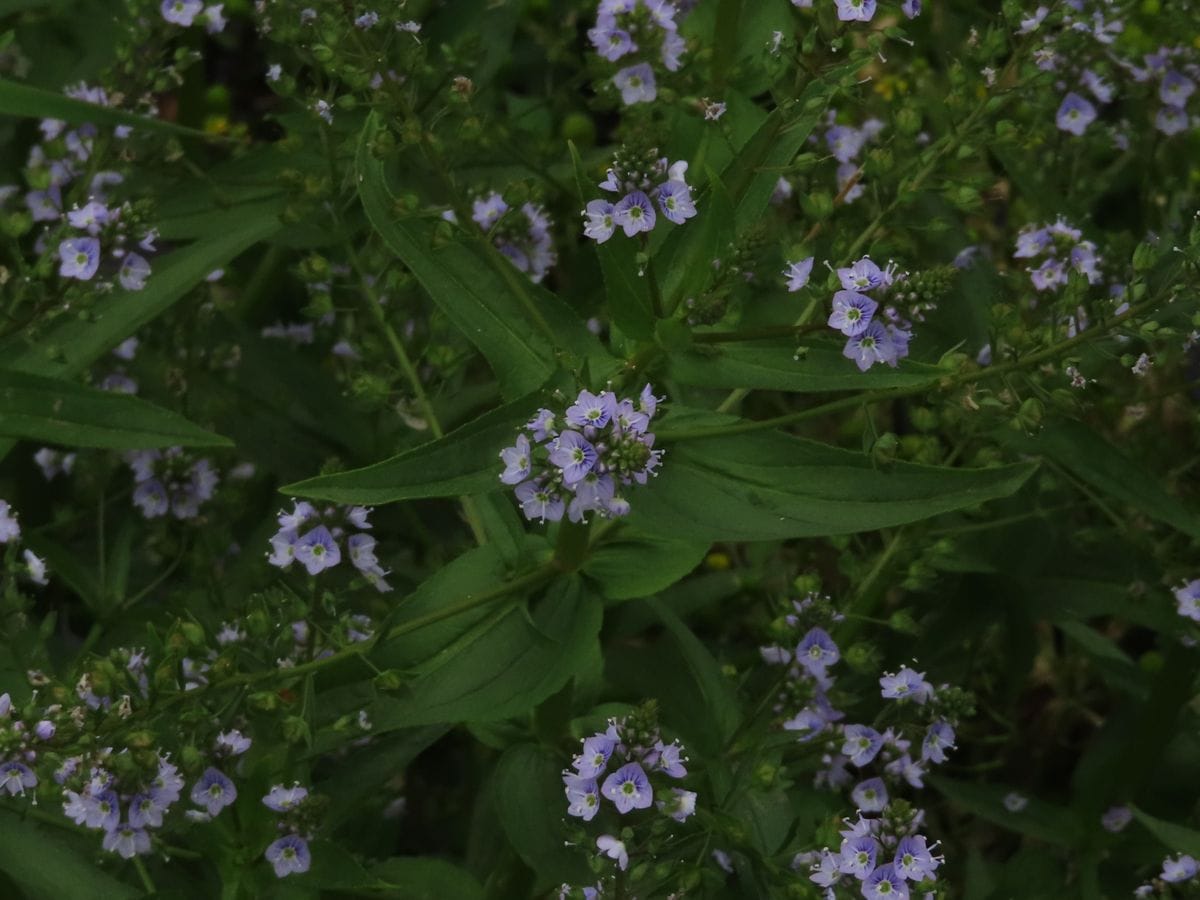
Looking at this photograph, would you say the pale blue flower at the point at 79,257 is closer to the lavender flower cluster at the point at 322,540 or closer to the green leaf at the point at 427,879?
the lavender flower cluster at the point at 322,540

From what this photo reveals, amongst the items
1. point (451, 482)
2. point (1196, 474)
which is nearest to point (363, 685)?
point (451, 482)

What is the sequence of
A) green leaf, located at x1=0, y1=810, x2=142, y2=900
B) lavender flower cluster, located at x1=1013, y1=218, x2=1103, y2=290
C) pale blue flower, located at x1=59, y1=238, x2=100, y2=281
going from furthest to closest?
lavender flower cluster, located at x1=1013, y1=218, x2=1103, y2=290 → pale blue flower, located at x1=59, y1=238, x2=100, y2=281 → green leaf, located at x1=0, y1=810, x2=142, y2=900

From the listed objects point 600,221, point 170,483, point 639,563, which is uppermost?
point 600,221

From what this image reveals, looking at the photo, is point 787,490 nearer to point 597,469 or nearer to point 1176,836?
point 597,469

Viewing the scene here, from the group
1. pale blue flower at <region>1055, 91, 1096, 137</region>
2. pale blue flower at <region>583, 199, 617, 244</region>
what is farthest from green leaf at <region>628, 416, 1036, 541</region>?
pale blue flower at <region>1055, 91, 1096, 137</region>

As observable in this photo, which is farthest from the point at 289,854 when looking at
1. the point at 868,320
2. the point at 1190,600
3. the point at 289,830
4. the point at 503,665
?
the point at 1190,600

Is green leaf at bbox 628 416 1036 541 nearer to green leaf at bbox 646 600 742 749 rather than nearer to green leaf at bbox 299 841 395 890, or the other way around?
green leaf at bbox 646 600 742 749

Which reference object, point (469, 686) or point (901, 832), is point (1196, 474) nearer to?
point (901, 832)

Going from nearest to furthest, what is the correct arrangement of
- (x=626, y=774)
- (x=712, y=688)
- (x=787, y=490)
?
(x=787, y=490)
(x=626, y=774)
(x=712, y=688)
